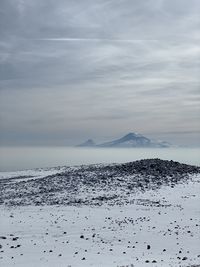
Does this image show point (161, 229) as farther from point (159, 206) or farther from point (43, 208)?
point (43, 208)

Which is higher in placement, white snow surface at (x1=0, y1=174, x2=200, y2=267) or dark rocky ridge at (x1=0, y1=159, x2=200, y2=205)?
dark rocky ridge at (x1=0, y1=159, x2=200, y2=205)

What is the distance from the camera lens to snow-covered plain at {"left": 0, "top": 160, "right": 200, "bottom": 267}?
20.7 meters

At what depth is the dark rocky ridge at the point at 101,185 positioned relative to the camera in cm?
3962

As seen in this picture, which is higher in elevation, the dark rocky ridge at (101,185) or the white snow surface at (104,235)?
the dark rocky ridge at (101,185)

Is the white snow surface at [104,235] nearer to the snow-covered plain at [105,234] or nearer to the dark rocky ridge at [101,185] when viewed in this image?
the snow-covered plain at [105,234]

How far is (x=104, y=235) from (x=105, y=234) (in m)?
0.26

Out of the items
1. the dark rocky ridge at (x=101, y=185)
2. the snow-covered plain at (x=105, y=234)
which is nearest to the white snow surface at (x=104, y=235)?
the snow-covered plain at (x=105, y=234)

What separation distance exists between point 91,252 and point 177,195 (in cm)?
2007

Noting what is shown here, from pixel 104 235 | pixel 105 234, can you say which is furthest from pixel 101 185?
pixel 104 235

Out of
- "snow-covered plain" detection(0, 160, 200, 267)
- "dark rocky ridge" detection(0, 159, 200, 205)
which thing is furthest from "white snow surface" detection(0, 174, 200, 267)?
"dark rocky ridge" detection(0, 159, 200, 205)

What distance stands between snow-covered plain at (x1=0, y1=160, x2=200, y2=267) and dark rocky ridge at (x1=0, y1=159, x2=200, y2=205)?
7.29 feet

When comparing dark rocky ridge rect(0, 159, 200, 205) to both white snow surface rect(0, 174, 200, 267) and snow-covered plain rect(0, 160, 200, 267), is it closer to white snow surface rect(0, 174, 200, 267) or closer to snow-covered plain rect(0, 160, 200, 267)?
snow-covered plain rect(0, 160, 200, 267)

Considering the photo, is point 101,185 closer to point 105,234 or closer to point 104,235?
point 105,234

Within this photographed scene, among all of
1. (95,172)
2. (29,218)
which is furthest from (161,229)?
(95,172)
